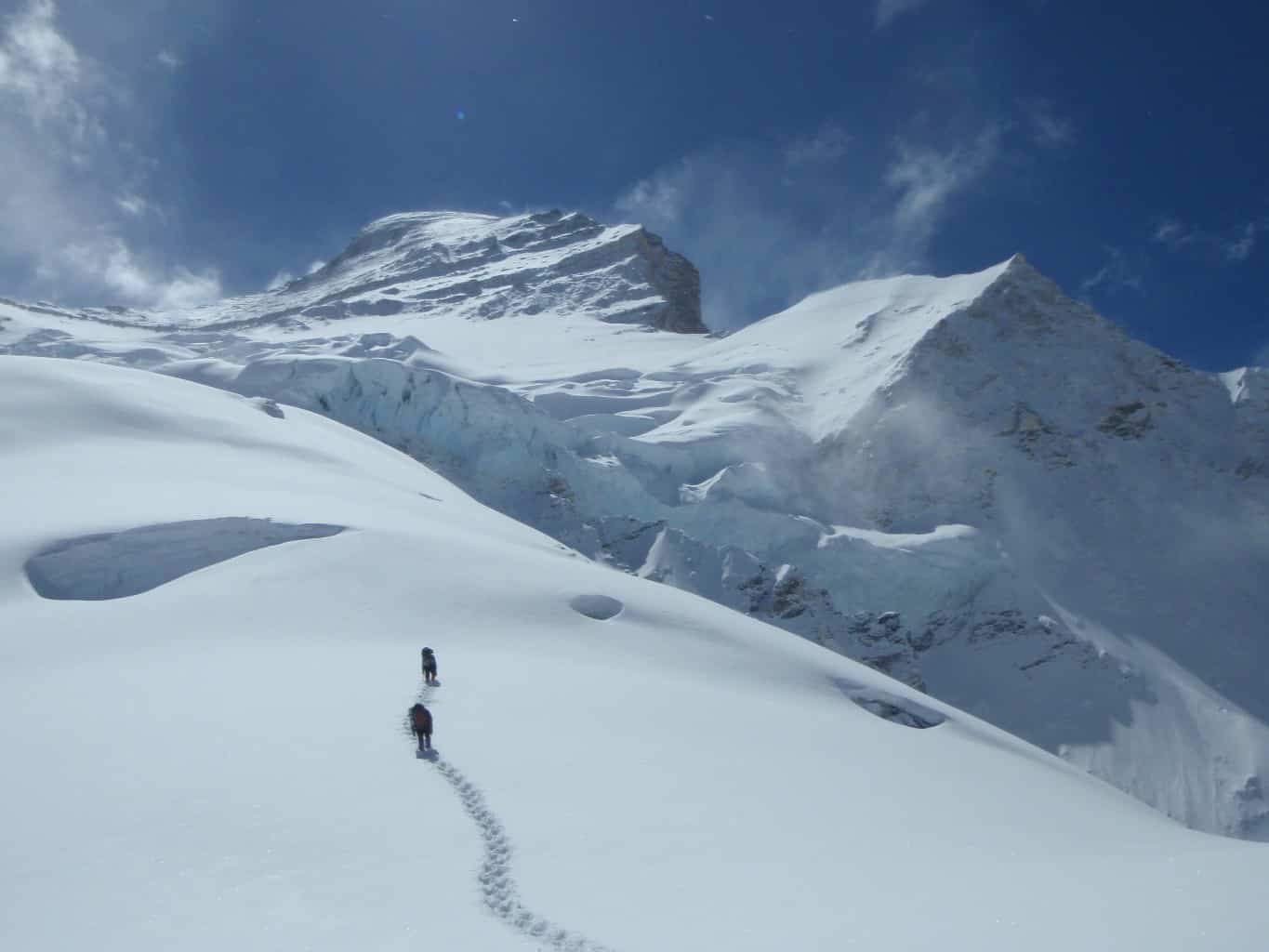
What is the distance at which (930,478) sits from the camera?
235 feet

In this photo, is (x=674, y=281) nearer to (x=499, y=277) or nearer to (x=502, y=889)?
(x=499, y=277)

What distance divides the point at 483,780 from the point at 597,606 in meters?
10.3

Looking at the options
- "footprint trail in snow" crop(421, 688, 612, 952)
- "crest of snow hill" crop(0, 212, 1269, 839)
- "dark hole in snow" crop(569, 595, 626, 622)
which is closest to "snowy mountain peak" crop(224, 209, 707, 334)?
"crest of snow hill" crop(0, 212, 1269, 839)

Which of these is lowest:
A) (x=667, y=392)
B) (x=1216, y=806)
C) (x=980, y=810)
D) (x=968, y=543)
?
(x=980, y=810)

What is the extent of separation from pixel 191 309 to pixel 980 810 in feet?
A: 563

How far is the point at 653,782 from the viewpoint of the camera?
10.8 m

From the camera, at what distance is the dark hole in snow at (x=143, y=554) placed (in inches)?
702

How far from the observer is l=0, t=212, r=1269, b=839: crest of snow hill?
56.2m

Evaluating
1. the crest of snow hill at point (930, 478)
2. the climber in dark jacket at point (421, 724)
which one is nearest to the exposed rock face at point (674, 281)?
the crest of snow hill at point (930, 478)

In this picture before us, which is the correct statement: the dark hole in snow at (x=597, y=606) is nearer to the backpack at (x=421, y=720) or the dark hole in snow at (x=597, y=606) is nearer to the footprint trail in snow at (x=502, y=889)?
the backpack at (x=421, y=720)

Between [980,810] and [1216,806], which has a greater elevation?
[1216,806]

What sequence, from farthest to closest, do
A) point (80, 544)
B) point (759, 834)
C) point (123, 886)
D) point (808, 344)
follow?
1. point (808, 344)
2. point (80, 544)
3. point (759, 834)
4. point (123, 886)

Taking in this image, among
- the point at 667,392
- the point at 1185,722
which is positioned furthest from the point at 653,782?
the point at 667,392

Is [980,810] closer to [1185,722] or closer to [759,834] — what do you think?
[759,834]
